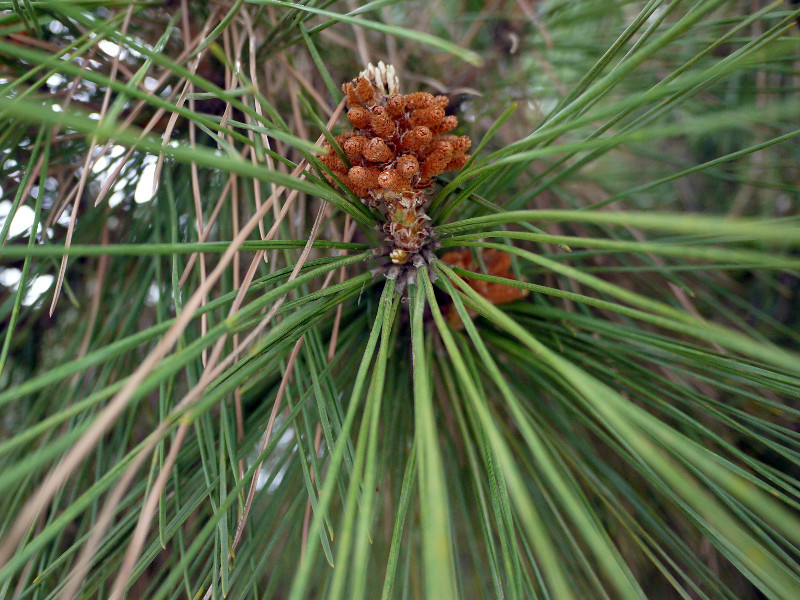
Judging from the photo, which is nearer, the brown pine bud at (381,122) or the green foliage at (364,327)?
the green foliage at (364,327)

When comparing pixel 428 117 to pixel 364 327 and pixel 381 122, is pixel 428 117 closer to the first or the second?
pixel 381 122

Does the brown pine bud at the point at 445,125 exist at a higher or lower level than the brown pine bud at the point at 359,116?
lower

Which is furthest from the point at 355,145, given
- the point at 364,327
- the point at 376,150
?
the point at 364,327

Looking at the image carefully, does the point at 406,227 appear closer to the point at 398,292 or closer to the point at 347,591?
the point at 398,292

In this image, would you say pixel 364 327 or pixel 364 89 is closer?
pixel 364 89

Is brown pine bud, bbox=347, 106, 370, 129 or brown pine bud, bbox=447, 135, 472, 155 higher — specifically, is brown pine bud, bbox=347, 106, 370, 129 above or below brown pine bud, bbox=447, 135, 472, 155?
above
